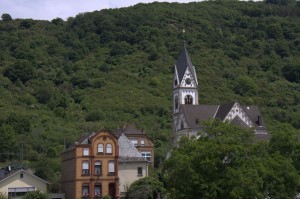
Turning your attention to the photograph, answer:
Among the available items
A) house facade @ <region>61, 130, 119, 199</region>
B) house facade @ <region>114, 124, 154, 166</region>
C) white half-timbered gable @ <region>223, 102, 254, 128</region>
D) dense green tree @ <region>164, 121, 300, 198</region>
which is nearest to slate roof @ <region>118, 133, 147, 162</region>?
house facade @ <region>61, 130, 119, 199</region>

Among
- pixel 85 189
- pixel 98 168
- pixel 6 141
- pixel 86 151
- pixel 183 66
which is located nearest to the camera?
pixel 85 189

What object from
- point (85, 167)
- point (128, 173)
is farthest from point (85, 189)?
point (128, 173)

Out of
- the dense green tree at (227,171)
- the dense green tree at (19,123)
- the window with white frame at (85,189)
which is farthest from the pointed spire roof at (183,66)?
the dense green tree at (227,171)

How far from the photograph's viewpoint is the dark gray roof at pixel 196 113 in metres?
105

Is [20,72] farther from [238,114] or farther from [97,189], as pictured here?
[97,189]

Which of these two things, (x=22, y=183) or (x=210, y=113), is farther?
(x=210, y=113)

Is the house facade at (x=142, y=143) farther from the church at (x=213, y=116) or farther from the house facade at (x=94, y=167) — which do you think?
the house facade at (x=94, y=167)

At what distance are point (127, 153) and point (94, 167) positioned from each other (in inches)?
215

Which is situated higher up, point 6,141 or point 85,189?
point 6,141

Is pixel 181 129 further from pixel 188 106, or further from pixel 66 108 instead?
pixel 66 108

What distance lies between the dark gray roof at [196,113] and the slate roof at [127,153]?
17.7 meters

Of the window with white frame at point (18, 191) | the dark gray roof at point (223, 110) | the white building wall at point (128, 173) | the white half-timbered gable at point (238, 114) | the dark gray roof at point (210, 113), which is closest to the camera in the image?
the window with white frame at point (18, 191)

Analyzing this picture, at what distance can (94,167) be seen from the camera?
83.6 m

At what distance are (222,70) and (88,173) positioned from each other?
101807 mm
